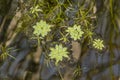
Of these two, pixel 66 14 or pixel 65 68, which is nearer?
pixel 65 68

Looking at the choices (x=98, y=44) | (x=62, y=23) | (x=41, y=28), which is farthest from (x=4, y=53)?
(x=98, y=44)

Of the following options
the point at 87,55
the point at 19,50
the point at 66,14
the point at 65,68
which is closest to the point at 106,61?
the point at 87,55

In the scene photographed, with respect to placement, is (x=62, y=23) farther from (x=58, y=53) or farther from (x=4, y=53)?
(x=4, y=53)

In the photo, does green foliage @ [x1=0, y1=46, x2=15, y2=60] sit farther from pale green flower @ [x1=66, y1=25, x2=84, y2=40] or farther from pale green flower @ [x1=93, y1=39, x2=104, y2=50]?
pale green flower @ [x1=93, y1=39, x2=104, y2=50]

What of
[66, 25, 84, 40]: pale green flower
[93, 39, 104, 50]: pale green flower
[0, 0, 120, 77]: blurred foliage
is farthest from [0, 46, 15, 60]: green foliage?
[93, 39, 104, 50]: pale green flower

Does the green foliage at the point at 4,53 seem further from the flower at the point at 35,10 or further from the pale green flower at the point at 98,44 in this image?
the pale green flower at the point at 98,44

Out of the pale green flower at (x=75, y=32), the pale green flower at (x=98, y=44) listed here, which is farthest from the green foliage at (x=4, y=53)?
the pale green flower at (x=98, y=44)

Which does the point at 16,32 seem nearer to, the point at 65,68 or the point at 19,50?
the point at 19,50

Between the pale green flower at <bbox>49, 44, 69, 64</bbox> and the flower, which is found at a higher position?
the flower
